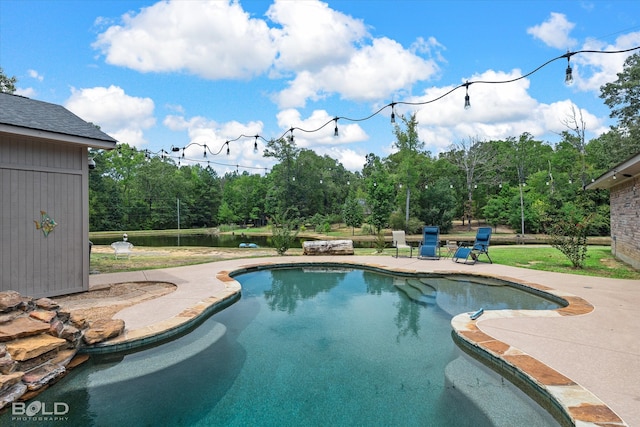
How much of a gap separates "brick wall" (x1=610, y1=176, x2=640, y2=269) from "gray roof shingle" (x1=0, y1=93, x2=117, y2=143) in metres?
11.5

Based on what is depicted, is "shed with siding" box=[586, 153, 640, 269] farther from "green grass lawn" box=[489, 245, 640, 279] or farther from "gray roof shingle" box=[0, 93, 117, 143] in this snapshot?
"gray roof shingle" box=[0, 93, 117, 143]

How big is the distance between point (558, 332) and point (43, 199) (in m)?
7.36

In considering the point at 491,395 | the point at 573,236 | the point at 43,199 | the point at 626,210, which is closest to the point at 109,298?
the point at 43,199

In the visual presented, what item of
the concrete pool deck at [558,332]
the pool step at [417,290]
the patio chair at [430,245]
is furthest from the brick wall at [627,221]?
the pool step at [417,290]

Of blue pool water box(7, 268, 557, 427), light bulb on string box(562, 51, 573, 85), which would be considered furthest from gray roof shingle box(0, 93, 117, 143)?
light bulb on string box(562, 51, 573, 85)

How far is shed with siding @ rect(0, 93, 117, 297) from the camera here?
5.16m

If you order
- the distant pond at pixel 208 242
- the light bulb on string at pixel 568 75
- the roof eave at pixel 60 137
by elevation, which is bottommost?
the distant pond at pixel 208 242

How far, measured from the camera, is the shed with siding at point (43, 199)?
16.9 ft

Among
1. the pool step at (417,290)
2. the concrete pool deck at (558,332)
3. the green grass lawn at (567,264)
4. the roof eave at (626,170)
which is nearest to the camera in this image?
→ the concrete pool deck at (558,332)

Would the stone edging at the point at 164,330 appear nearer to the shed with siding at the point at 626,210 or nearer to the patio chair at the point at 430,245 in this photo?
the patio chair at the point at 430,245

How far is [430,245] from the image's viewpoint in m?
10.0

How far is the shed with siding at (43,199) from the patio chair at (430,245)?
7.88 meters

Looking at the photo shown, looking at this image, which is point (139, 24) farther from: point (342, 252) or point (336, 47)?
point (342, 252)

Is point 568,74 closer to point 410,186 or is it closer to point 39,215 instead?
point 39,215
